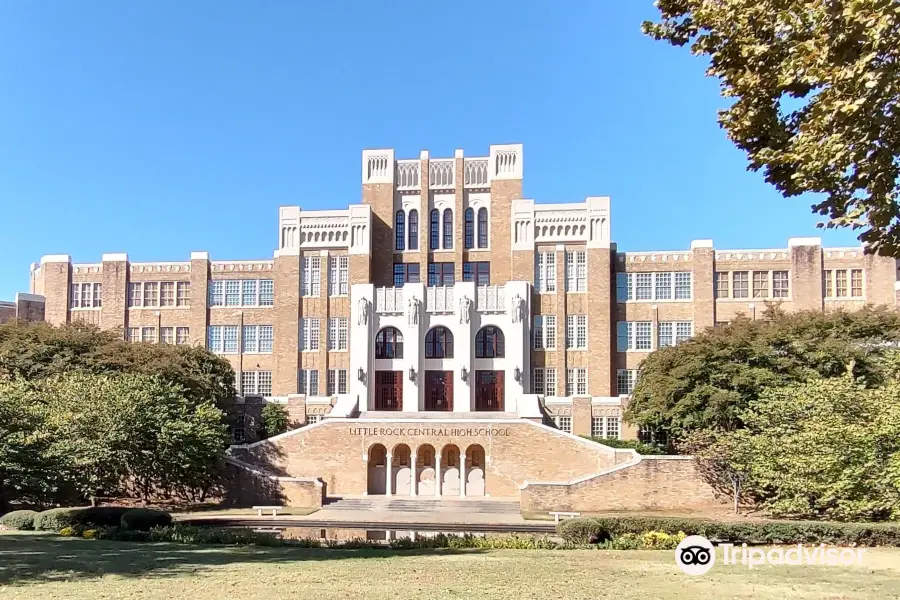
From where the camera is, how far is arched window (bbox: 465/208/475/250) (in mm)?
55719

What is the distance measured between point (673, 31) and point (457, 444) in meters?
32.1

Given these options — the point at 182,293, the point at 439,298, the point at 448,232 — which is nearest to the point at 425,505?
the point at 439,298

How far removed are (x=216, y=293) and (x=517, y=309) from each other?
22155 millimetres

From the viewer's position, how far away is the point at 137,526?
24.1 m

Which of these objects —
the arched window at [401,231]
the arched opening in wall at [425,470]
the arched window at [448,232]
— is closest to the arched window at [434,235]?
the arched window at [448,232]

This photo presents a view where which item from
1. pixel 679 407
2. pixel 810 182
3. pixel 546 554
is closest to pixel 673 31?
pixel 810 182

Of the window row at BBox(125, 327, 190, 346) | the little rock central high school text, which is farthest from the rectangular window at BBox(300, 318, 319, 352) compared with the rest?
the window row at BBox(125, 327, 190, 346)

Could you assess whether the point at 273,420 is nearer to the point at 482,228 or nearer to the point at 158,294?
the point at 158,294

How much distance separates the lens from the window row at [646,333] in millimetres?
52812

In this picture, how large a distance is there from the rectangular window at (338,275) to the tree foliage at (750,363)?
2279cm

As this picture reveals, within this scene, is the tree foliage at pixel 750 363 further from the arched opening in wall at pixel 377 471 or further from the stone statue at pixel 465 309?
the arched opening in wall at pixel 377 471

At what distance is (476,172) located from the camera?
2206 inches

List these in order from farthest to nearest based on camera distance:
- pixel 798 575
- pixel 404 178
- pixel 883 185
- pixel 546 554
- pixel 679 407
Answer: pixel 404 178 → pixel 679 407 → pixel 546 554 → pixel 798 575 → pixel 883 185

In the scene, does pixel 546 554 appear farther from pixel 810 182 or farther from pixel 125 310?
pixel 125 310
